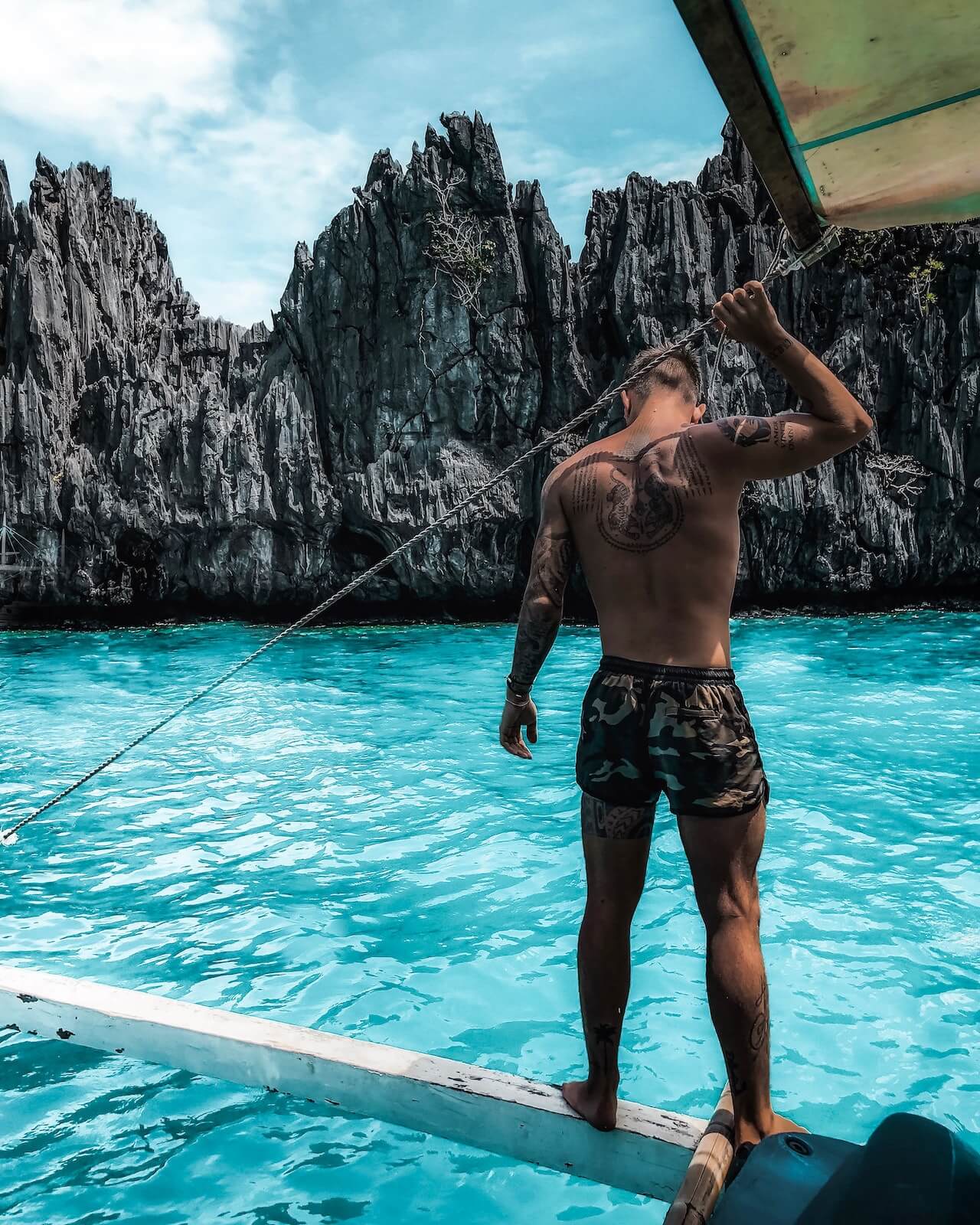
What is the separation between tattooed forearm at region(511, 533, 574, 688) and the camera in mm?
2430

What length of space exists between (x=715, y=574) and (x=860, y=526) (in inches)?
799

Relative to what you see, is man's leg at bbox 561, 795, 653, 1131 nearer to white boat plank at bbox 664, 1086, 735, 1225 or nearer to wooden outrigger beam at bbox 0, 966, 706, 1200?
wooden outrigger beam at bbox 0, 966, 706, 1200

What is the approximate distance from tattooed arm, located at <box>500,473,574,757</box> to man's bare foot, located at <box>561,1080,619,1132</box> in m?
0.90

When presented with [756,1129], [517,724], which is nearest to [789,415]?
[517,724]

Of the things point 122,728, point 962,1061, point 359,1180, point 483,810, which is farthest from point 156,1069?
point 122,728

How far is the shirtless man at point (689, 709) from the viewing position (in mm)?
1990

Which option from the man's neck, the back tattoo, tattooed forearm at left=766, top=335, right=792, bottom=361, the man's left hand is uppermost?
tattooed forearm at left=766, top=335, right=792, bottom=361

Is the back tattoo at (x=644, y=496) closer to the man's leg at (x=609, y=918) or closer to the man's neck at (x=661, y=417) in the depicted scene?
the man's neck at (x=661, y=417)

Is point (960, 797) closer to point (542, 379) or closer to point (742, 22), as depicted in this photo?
point (742, 22)

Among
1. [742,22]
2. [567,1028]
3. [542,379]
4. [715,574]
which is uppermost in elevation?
A: [542,379]

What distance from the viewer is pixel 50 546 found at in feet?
74.7

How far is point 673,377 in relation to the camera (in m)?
2.44

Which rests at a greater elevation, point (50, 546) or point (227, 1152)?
point (50, 546)

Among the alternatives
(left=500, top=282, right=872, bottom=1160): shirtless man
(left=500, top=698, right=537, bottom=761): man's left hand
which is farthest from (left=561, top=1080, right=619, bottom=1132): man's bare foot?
(left=500, top=698, right=537, bottom=761): man's left hand
